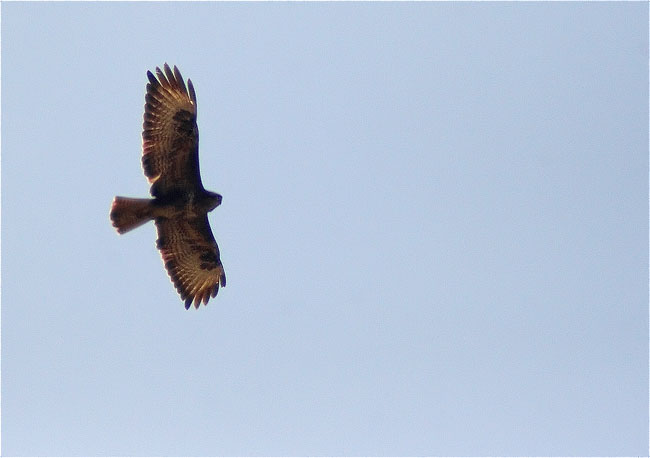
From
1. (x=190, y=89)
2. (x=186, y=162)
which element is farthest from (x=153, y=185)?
(x=190, y=89)

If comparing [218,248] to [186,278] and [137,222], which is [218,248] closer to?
[186,278]

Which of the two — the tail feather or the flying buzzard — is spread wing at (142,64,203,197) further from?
the tail feather

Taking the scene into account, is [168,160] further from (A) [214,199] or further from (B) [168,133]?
Result: (A) [214,199]

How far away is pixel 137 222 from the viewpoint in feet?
50.0

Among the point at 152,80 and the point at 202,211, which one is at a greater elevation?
the point at 152,80

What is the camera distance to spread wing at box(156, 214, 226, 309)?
16.4 meters

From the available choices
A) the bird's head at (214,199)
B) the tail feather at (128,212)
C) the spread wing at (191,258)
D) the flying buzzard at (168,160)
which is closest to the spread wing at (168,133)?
the flying buzzard at (168,160)

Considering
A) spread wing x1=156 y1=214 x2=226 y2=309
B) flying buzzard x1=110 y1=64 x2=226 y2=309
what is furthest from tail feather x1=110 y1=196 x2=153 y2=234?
spread wing x1=156 y1=214 x2=226 y2=309

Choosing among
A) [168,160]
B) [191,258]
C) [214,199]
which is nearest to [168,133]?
[168,160]

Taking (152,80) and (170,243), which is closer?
(152,80)

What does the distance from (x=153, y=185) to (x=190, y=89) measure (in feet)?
4.95

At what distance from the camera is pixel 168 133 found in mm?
15125

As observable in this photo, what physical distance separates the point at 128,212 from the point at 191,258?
6.97 feet

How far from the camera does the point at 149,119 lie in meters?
15.1
